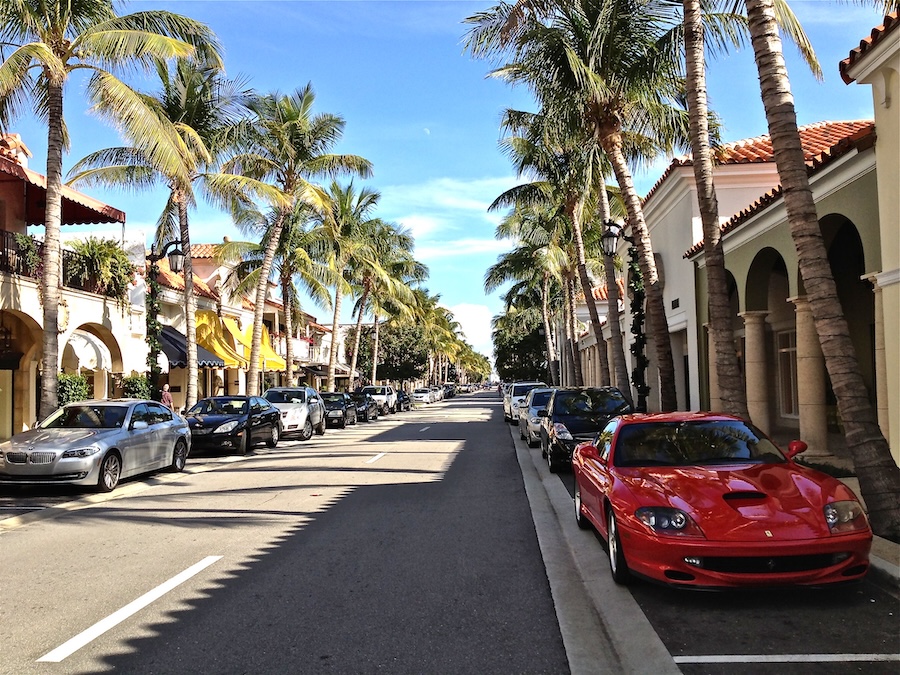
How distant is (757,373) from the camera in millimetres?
16516

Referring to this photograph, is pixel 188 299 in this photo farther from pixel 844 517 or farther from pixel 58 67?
pixel 844 517

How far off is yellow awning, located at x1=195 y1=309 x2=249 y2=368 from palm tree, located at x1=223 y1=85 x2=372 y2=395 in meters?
5.00

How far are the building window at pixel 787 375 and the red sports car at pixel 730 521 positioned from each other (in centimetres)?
1417

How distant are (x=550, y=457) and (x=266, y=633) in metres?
9.41

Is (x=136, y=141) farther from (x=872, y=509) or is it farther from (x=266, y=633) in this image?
(x=872, y=509)

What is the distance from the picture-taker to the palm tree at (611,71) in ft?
50.3

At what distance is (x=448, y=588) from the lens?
6492mm

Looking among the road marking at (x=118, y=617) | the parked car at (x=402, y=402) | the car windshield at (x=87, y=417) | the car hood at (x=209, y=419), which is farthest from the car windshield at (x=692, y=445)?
the parked car at (x=402, y=402)

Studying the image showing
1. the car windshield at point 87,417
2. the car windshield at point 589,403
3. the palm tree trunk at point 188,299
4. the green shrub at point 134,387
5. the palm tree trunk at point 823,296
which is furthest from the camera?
the green shrub at point 134,387

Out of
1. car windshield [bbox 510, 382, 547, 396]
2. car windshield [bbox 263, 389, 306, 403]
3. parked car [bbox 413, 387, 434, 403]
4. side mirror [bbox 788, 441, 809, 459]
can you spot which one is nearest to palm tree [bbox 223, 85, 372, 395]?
car windshield [bbox 263, 389, 306, 403]

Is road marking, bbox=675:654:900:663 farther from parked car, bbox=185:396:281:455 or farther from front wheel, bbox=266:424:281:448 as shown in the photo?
front wheel, bbox=266:424:281:448

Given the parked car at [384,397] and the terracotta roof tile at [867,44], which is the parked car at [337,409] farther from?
the terracotta roof tile at [867,44]

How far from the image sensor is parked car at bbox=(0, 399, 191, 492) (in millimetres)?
11695

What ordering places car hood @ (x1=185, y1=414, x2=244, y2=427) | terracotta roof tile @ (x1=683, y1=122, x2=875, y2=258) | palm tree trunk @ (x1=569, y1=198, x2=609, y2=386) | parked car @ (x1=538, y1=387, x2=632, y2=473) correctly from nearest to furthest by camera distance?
terracotta roof tile @ (x1=683, y1=122, x2=875, y2=258), parked car @ (x1=538, y1=387, x2=632, y2=473), car hood @ (x1=185, y1=414, x2=244, y2=427), palm tree trunk @ (x1=569, y1=198, x2=609, y2=386)
